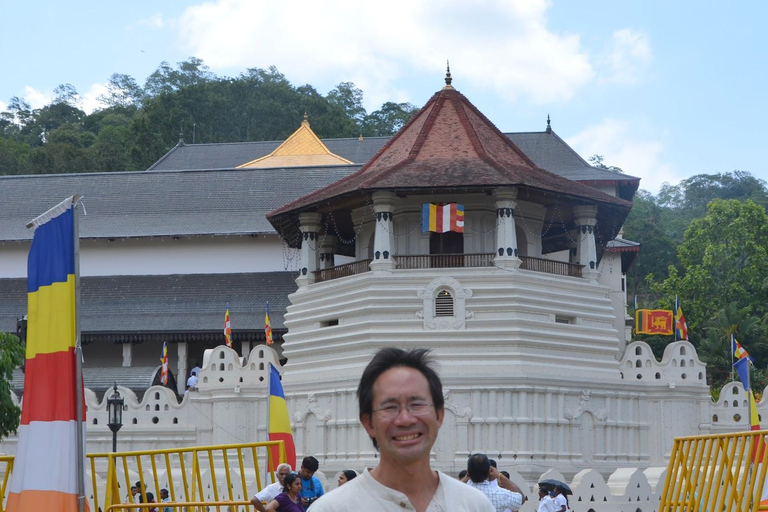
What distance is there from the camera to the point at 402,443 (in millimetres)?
4980

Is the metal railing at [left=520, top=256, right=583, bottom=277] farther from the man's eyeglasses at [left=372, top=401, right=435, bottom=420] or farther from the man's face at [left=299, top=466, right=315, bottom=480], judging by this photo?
the man's eyeglasses at [left=372, top=401, right=435, bottom=420]

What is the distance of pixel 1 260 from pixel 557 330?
23962mm

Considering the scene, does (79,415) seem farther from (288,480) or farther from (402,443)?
(402,443)

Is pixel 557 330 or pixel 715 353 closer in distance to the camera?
pixel 557 330

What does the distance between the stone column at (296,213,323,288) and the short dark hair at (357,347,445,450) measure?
26.4 m

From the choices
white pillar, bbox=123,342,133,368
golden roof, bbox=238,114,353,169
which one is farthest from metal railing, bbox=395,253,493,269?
golden roof, bbox=238,114,353,169

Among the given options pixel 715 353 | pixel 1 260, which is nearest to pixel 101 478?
pixel 1 260

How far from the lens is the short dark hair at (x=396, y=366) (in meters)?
5.09

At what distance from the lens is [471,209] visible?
30047 mm

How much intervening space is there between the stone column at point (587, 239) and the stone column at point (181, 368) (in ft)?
47.9

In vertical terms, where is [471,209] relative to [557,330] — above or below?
above

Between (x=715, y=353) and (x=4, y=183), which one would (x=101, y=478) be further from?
(x=715, y=353)

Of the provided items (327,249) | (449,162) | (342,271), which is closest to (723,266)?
(327,249)

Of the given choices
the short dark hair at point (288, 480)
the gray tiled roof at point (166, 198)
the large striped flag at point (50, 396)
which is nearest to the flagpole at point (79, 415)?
the large striped flag at point (50, 396)
